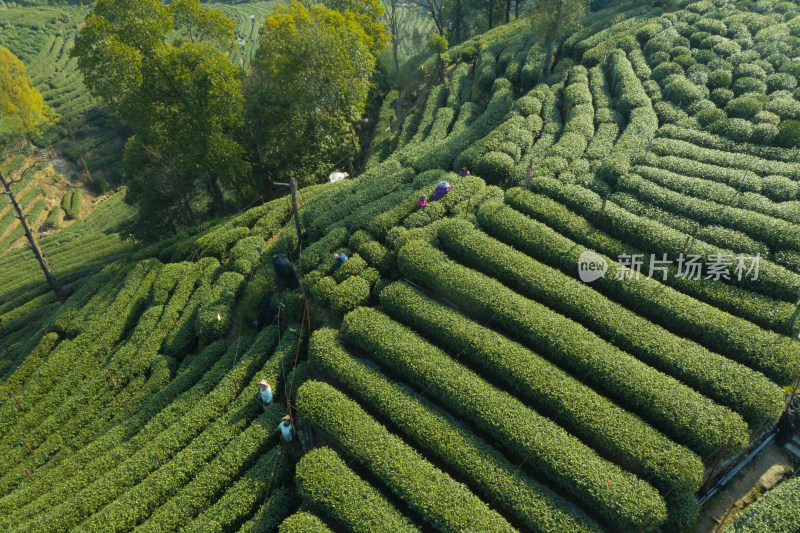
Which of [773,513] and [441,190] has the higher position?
[441,190]

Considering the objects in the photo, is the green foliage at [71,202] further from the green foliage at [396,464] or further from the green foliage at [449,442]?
the green foliage at [396,464]

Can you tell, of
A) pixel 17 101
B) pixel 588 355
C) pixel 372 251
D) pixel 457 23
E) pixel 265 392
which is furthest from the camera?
pixel 17 101

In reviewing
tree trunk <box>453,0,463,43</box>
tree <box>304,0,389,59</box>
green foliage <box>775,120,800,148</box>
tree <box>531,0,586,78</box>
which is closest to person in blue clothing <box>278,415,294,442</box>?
green foliage <box>775,120,800,148</box>

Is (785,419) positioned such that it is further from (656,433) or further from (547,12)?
(547,12)

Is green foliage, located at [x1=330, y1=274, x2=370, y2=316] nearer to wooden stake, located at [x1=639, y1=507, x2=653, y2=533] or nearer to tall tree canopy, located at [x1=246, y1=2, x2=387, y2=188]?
wooden stake, located at [x1=639, y1=507, x2=653, y2=533]

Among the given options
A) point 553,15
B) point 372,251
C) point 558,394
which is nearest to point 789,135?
point 553,15

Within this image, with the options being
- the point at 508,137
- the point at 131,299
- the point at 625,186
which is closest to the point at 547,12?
the point at 508,137

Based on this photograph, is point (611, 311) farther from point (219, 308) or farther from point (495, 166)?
point (219, 308)

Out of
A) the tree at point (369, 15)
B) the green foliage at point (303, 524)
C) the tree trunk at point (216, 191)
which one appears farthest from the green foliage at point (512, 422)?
the tree at point (369, 15)
